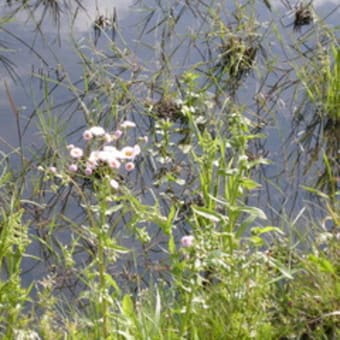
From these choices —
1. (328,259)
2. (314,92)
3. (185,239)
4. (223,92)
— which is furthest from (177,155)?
(185,239)

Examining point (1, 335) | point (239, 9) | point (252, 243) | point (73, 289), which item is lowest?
point (73, 289)

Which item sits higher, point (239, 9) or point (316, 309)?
point (239, 9)

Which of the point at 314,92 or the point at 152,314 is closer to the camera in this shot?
the point at 152,314

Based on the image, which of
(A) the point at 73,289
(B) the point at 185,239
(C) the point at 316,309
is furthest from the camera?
(A) the point at 73,289

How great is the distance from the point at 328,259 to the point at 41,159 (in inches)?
44.4

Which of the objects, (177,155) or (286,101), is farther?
(286,101)

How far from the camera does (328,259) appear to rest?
6.42 ft

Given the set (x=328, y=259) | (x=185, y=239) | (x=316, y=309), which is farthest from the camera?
(x=328, y=259)

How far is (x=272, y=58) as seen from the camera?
9.78ft

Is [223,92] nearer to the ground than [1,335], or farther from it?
farther from it

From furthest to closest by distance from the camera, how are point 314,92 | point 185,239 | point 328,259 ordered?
point 314,92, point 328,259, point 185,239

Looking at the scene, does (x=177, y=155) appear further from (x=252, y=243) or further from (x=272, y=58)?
(x=252, y=243)

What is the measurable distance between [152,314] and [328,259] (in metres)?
0.40

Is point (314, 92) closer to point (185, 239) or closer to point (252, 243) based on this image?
point (252, 243)
